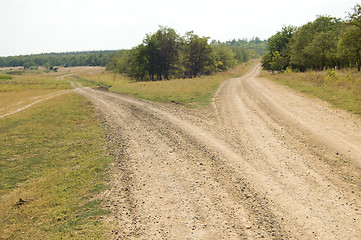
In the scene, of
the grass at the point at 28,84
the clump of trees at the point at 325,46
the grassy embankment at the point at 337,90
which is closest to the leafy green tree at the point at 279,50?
the clump of trees at the point at 325,46

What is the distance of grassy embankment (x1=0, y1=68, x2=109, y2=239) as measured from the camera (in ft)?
19.0

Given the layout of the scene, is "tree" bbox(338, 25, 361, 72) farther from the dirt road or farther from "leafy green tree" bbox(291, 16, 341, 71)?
the dirt road

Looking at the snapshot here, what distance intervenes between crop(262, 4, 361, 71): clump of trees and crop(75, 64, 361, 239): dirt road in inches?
694

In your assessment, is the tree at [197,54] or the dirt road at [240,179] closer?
the dirt road at [240,179]

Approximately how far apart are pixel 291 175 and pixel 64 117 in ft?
58.1

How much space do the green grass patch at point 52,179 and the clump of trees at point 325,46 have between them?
27852 mm

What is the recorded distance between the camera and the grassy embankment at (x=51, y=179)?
19.0ft

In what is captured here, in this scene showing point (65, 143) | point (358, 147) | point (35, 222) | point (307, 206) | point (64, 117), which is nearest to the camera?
point (307, 206)

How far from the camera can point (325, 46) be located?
32.8 m

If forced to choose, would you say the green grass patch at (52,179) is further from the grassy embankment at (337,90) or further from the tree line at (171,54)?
the tree line at (171,54)

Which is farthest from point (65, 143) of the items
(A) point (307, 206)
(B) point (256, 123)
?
(A) point (307, 206)

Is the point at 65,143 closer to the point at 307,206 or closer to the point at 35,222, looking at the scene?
the point at 35,222

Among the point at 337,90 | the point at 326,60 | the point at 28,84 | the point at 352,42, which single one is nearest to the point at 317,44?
the point at 326,60

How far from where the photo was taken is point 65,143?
42.1 feet
